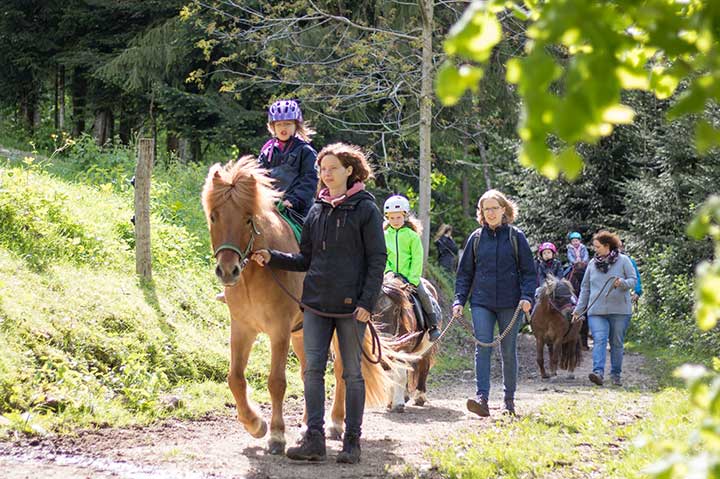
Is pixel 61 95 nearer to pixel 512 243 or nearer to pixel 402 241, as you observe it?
pixel 402 241

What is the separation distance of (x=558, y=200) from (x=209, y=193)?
20.5 m

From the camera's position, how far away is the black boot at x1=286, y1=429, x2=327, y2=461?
274 inches

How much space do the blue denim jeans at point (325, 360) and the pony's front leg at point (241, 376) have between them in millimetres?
639

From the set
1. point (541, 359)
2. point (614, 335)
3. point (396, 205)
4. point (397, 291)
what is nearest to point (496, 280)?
point (397, 291)

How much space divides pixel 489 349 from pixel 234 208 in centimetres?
393

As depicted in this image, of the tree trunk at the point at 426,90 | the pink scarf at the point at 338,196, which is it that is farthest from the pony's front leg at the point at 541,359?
the pink scarf at the point at 338,196

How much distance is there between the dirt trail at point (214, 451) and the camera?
6.54 m

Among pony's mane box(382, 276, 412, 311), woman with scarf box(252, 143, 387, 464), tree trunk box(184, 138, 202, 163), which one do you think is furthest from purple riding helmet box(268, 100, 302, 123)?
tree trunk box(184, 138, 202, 163)

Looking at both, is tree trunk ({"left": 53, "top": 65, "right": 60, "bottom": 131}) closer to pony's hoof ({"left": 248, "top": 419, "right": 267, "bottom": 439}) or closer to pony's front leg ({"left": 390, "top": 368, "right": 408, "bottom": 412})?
pony's front leg ({"left": 390, "top": 368, "right": 408, "bottom": 412})

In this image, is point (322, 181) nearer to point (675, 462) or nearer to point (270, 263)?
point (270, 263)

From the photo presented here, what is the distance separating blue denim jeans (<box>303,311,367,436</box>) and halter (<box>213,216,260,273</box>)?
2.14ft

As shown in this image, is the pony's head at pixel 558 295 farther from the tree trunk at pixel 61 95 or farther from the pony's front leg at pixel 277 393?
the tree trunk at pixel 61 95

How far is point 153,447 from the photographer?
24.3 feet

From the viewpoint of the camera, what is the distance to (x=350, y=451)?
7070 mm
